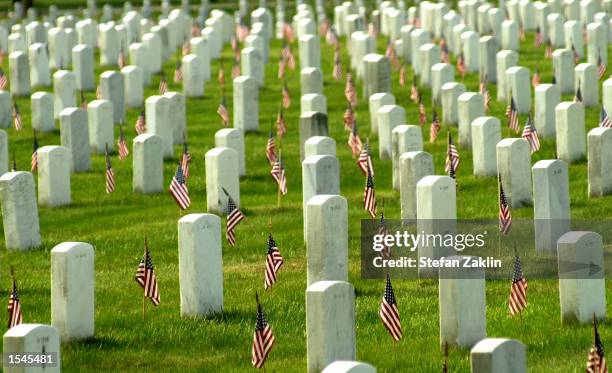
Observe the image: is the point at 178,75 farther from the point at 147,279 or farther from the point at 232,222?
the point at 147,279

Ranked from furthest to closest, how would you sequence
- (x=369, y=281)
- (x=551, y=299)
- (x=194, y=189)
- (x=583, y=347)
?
(x=194, y=189)
(x=369, y=281)
(x=551, y=299)
(x=583, y=347)

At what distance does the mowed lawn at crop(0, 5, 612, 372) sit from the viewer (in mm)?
12602

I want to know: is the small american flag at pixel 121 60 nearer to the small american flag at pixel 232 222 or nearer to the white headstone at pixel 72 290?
the small american flag at pixel 232 222

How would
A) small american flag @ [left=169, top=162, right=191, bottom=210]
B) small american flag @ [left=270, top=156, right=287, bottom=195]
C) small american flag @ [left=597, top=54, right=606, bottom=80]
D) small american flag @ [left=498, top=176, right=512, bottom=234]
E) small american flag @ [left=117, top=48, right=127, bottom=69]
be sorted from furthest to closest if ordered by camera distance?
small american flag @ [left=117, top=48, right=127, bottom=69]
small american flag @ [left=597, top=54, right=606, bottom=80]
small american flag @ [left=270, top=156, right=287, bottom=195]
small american flag @ [left=169, top=162, right=191, bottom=210]
small american flag @ [left=498, top=176, right=512, bottom=234]

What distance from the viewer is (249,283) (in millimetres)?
15109

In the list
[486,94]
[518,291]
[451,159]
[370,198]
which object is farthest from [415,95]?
[518,291]

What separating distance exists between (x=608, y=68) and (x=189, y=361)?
1629 centimetres

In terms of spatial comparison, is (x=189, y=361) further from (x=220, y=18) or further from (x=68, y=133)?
(x=220, y=18)

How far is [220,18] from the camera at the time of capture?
3441 cm

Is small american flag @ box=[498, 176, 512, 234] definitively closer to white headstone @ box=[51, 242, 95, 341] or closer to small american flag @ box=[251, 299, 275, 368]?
white headstone @ box=[51, 242, 95, 341]

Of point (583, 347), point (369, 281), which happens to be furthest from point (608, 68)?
point (583, 347)

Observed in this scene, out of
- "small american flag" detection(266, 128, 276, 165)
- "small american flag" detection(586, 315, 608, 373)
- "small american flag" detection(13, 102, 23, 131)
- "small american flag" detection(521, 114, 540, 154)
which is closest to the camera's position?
"small american flag" detection(586, 315, 608, 373)

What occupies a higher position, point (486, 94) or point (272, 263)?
point (486, 94)

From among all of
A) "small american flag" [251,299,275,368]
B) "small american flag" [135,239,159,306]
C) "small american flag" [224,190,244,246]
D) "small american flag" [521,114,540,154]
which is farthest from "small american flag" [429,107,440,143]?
"small american flag" [251,299,275,368]
